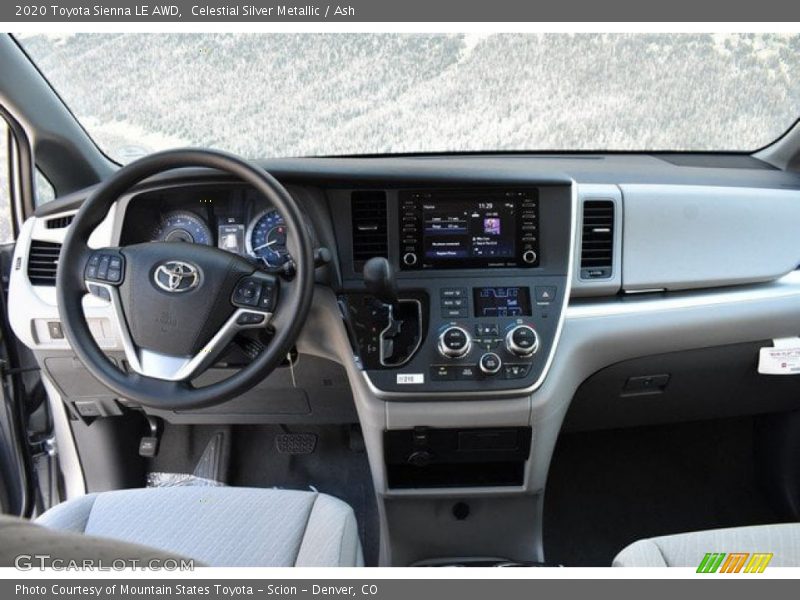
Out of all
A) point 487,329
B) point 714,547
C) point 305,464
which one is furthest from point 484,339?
point 305,464

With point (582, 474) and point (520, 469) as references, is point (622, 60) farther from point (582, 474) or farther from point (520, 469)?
point (582, 474)

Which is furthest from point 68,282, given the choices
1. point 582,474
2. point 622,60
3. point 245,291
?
point 582,474

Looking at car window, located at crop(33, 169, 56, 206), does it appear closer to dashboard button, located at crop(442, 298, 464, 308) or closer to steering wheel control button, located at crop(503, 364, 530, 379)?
dashboard button, located at crop(442, 298, 464, 308)

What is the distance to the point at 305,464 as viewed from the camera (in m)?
2.78

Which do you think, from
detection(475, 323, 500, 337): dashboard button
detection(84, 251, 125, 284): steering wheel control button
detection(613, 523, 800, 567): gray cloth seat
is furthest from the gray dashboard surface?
detection(613, 523, 800, 567): gray cloth seat

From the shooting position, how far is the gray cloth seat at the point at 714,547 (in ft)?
5.19

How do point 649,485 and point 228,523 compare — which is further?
point 649,485

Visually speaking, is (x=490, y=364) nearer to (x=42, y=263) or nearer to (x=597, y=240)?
(x=597, y=240)

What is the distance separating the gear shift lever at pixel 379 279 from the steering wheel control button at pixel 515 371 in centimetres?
37

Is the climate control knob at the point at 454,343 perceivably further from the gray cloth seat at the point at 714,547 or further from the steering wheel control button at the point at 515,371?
the gray cloth seat at the point at 714,547

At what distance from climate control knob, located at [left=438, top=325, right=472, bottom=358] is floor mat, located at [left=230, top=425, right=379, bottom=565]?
956mm

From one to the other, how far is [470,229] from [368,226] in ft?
0.94
